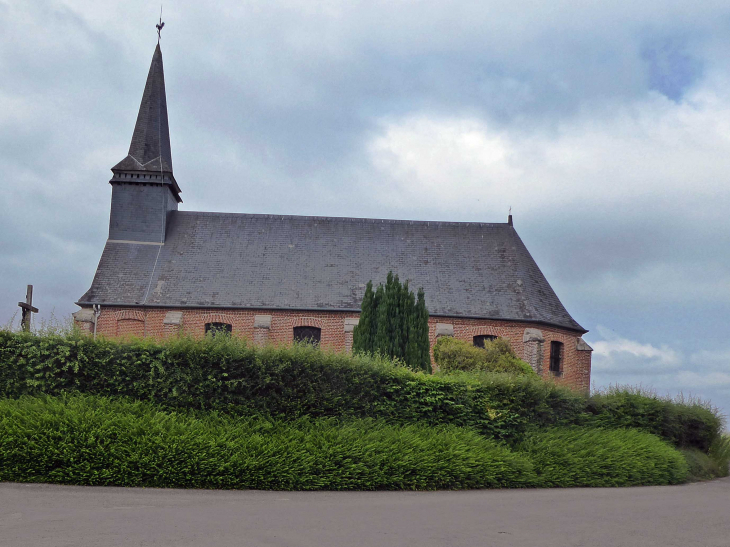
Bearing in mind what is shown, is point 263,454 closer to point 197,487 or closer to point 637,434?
point 197,487

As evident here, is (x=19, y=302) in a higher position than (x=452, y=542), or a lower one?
higher

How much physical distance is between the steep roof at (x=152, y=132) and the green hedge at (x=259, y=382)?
19742 mm

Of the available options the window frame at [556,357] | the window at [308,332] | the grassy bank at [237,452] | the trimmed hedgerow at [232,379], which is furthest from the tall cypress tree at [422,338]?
the window frame at [556,357]

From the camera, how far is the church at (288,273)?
89.0 ft

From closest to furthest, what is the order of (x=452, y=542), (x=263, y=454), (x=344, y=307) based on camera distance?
(x=452, y=542) → (x=263, y=454) → (x=344, y=307)

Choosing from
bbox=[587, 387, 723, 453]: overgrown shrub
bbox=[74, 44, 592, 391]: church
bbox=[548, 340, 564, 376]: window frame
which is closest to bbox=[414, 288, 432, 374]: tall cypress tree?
bbox=[587, 387, 723, 453]: overgrown shrub

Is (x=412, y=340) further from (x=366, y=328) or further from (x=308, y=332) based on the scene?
(x=308, y=332)

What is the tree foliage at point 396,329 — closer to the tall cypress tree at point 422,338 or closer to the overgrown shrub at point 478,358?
the tall cypress tree at point 422,338

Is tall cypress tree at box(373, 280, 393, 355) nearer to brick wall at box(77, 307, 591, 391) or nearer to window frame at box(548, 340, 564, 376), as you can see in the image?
brick wall at box(77, 307, 591, 391)

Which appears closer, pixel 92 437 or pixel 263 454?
pixel 92 437

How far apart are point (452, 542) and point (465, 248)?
79.7ft

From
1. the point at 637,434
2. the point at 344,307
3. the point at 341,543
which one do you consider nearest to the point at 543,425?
the point at 637,434

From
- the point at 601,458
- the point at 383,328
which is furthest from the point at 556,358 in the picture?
the point at 601,458

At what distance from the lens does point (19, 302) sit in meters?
18.1
